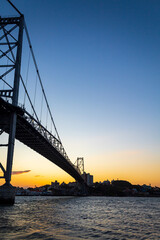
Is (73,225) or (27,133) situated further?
(27,133)

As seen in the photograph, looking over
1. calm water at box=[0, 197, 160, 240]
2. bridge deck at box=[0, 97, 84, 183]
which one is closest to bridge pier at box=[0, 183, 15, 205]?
calm water at box=[0, 197, 160, 240]

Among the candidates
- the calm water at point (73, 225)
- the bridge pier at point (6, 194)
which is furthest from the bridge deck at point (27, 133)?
the calm water at point (73, 225)

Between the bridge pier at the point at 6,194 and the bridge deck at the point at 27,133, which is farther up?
the bridge deck at the point at 27,133

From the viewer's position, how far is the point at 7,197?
2055cm

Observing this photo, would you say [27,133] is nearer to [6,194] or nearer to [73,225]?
[6,194]

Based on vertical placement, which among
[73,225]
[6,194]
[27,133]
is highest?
[27,133]

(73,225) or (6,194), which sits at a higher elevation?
(6,194)

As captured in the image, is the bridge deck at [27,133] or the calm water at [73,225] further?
the bridge deck at [27,133]

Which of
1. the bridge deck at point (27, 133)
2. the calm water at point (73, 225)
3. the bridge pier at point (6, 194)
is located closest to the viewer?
the calm water at point (73, 225)

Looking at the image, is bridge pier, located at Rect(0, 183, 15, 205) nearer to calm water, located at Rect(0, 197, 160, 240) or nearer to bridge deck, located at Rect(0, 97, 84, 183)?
calm water, located at Rect(0, 197, 160, 240)

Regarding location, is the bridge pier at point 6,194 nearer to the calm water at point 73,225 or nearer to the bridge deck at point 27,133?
the calm water at point 73,225

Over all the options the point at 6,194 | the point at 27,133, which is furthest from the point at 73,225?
the point at 27,133

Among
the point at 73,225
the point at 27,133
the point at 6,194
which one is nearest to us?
the point at 73,225

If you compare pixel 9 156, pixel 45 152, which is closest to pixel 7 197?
pixel 9 156
